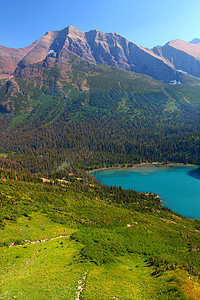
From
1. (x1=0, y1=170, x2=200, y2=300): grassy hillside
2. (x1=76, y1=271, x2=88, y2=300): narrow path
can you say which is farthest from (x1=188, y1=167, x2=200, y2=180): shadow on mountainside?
(x1=76, y1=271, x2=88, y2=300): narrow path

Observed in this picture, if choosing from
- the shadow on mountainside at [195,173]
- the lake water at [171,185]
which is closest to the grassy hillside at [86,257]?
the lake water at [171,185]

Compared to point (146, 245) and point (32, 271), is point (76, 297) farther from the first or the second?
point (146, 245)

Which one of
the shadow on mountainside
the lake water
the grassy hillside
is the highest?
the grassy hillside

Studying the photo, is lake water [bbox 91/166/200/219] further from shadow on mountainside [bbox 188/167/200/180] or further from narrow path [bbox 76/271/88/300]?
narrow path [bbox 76/271/88/300]

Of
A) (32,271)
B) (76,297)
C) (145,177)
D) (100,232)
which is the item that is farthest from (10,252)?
(145,177)

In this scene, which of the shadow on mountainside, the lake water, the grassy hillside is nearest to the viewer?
the grassy hillside

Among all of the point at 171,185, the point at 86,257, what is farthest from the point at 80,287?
the point at 171,185

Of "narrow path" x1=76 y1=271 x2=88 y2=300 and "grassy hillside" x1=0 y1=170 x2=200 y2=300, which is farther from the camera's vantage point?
"grassy hillside" x1=0 y1=170 x2=200 y2=300
